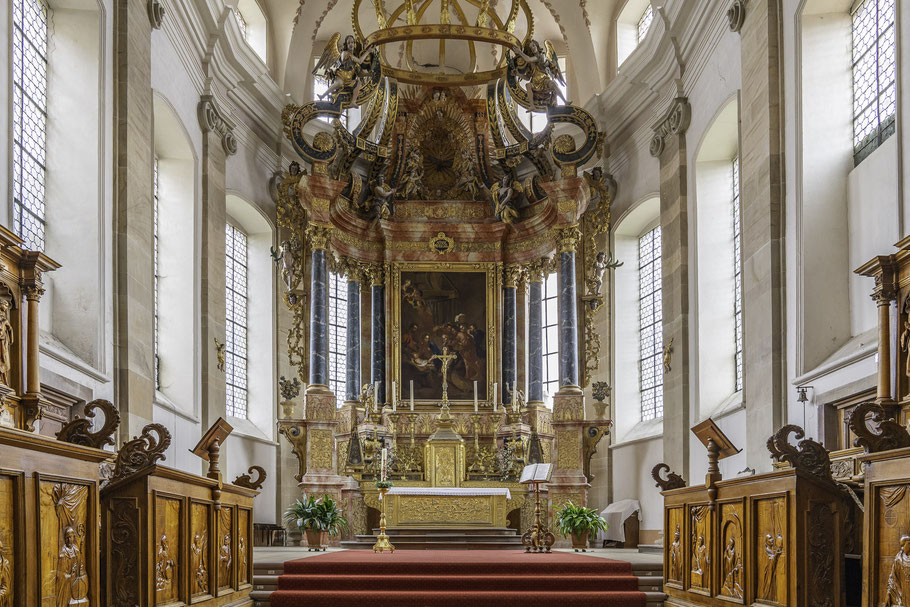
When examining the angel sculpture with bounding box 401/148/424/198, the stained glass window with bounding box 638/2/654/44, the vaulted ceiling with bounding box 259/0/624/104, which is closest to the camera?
the angel sculpture with bounding box 401/148/424/198

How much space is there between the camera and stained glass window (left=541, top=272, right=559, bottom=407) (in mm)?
18812

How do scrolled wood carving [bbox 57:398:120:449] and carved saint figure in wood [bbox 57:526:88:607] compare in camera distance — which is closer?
carved saint figure in wood [bbox 57:526:88:607]

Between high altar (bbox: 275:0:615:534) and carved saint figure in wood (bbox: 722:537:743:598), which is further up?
high altar (bbox: 275:0:615:534)

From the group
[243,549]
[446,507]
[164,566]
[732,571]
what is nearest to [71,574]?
[164,566]

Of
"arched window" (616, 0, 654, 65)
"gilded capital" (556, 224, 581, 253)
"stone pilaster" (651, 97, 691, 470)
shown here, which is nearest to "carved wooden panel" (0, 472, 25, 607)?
"stone pilaster" (651, 97, 691, 470)

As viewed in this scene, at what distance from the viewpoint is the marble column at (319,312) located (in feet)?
52.2

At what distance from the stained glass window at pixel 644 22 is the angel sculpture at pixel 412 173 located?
403 cm

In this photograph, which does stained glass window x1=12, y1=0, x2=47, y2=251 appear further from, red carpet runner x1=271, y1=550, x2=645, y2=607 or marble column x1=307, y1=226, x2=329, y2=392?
marble column x1=307, y1=226, x2=329, y2=392

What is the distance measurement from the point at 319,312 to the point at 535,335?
3420mm

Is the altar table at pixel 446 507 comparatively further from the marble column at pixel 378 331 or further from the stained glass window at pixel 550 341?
the stained glass window at pixel 550 341

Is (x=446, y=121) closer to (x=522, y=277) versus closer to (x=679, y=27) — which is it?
(x=522, y=277)

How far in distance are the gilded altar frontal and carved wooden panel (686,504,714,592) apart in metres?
0.05

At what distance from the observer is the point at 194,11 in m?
14.6

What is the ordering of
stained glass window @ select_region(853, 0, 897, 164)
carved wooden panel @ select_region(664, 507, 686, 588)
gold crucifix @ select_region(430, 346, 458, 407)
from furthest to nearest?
gold crucifix @ select_region(430, 346, 458, 407), stained glass window @ select_region(853, 0, 897, 164), carved wooden panel @ select_region(664, 507, 686, 588)
